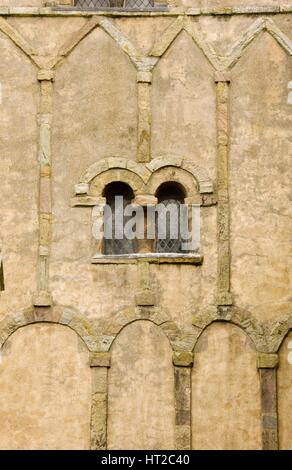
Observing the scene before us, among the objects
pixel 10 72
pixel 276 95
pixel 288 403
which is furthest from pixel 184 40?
pixel 288 403

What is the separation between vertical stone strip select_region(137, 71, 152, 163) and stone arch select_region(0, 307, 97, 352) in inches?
97.4

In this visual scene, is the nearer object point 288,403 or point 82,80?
point 288,403

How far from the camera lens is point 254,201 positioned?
16.2 metres

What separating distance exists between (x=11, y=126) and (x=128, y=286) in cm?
295

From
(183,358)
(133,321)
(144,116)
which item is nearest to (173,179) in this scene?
(144,116)

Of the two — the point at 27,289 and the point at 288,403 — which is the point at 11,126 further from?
the point at 288,403

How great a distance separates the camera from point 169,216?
54.0 feet

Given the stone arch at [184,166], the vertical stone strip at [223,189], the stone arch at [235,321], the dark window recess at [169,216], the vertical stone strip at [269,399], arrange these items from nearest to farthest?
the vertical stone strip at [269,399] < the stone arch at [235,321] < the vertical stone strip at [223,189] < the stone arch at [184,166] < the dark window recess at [169,216]

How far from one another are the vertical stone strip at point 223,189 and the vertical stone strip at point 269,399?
0.99m

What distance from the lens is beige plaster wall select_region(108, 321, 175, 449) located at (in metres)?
15.5

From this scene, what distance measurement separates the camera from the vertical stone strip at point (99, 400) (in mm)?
15500

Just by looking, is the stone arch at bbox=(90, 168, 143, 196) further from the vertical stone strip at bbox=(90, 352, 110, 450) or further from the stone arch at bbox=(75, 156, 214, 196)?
the vertical stone strip at bbox=(90, 352, 110, 450)

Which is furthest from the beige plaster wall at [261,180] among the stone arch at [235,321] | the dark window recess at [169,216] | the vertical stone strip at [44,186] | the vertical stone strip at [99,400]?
the vertical stone strip at [44,186]

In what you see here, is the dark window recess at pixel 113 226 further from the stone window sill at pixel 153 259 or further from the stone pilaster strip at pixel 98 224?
the stone window sill at pixel 153 259
